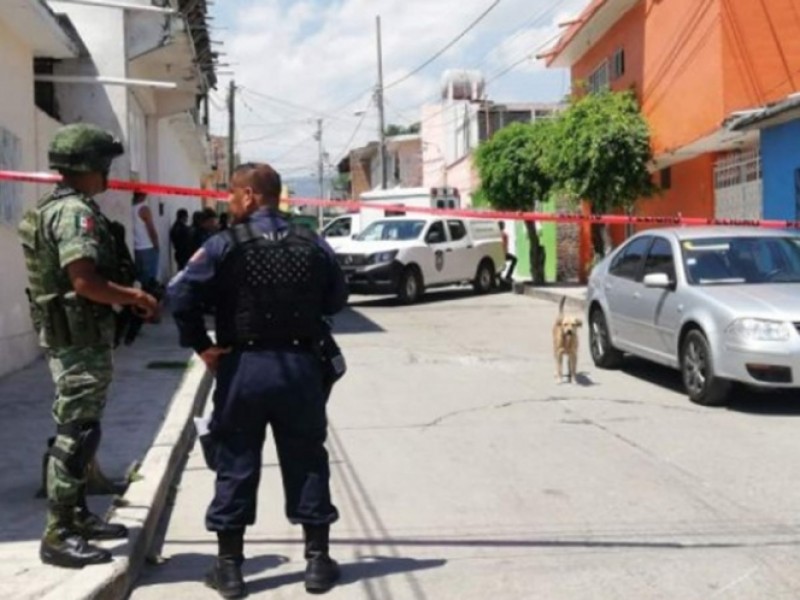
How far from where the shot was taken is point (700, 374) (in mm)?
9391

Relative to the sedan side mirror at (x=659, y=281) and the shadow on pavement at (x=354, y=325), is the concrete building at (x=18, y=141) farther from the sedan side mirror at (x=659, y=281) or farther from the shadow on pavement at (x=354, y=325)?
the sedan side mirror at (x=659, y=281)

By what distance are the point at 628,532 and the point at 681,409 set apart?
12.9 ft

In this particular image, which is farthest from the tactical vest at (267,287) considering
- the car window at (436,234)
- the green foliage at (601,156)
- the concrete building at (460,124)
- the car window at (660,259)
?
the concrete building at (460,124)

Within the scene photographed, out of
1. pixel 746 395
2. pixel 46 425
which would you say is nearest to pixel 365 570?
pixel 46 425

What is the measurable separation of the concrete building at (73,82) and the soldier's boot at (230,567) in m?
6.18

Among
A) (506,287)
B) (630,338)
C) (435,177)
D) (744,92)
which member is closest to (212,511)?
(630,338)

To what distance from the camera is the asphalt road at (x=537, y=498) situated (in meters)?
4.91

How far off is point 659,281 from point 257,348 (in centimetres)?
622

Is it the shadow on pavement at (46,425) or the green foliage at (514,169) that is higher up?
the green foliage at (514,169)

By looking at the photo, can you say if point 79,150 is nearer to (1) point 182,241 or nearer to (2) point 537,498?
(2) point 537,498

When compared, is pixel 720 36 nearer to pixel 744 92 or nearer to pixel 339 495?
pixel 744 92

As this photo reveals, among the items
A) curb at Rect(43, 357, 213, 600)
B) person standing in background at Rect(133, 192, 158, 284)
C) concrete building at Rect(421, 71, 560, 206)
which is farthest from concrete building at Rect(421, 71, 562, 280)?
curb at Rect(43, 357, 213, 600)

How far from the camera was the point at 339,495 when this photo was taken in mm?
6582

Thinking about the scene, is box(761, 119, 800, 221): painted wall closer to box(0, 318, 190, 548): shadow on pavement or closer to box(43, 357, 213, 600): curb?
box(0, 318, 190, 548): shadow on pavement
